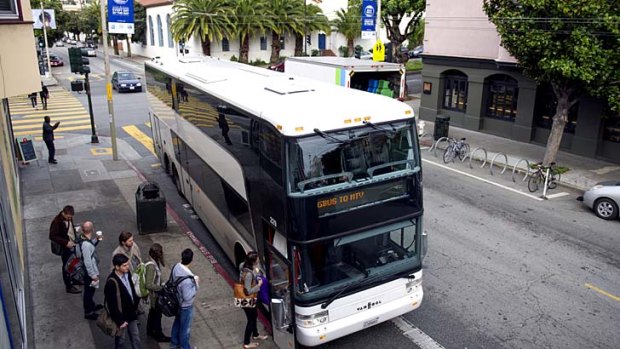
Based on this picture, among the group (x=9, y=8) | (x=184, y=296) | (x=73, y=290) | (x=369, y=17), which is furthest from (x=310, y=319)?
(x=369, y=17)

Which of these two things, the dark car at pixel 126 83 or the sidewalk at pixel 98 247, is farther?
the dark car at pixel 126 83

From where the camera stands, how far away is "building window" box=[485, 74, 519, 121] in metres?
23.6

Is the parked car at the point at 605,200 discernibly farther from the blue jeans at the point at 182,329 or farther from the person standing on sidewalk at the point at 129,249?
the person standing on sidewalk at the point at 129,249

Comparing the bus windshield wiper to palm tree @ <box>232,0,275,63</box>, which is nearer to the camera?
the bus windshield wiper

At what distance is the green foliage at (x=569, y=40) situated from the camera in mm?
15258

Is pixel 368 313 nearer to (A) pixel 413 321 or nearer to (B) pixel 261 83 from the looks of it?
(A) pixel 413 321

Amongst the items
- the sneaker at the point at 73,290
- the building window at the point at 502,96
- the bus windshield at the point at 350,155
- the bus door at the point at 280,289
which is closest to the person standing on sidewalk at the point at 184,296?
the bus door at the point at 280,289

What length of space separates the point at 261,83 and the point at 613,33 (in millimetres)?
11032

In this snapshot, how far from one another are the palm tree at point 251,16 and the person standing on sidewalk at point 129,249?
151 ft

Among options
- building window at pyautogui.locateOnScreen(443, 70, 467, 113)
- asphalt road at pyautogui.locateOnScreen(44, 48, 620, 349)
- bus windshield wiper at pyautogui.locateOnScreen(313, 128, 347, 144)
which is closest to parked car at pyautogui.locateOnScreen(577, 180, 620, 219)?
asphalt road at pyautogui.locateOnScreen(44, 48, 620, 349)

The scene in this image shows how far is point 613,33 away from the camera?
14.9 meters

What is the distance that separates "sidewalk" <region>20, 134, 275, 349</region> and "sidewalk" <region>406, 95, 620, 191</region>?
12.8 metres

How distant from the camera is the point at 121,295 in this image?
23.1ft

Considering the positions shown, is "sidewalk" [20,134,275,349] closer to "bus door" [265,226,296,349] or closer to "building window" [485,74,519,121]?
"bus door" [265,226,296,349]
